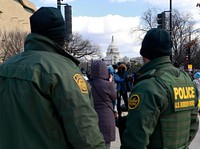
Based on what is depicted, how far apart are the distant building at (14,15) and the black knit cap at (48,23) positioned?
80.4 m

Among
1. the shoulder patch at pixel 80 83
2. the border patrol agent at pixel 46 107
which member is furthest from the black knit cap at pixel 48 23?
the shoulder patch at pixel 80 83

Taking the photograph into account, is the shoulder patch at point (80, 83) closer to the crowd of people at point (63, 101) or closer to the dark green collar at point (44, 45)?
the crowd of people at point (63, 101)

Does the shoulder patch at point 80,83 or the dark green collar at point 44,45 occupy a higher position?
the dark green collar at point 44,45

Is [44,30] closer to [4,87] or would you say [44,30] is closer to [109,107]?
[4,87]

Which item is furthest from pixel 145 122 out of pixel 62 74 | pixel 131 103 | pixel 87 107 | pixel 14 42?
pixel 14 42

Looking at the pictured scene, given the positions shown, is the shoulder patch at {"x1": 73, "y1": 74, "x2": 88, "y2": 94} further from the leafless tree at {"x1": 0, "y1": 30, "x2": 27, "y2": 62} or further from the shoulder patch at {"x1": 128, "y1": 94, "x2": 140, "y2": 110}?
the leafless tree at {"x1": 0, "y1": 30, "x2": 27, "y2": 62}

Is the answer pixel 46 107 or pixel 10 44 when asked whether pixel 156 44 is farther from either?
pixel 10 44

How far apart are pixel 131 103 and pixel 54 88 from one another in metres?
0.79

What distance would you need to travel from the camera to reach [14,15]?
92938 millimetres

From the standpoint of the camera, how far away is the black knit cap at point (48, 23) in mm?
2225

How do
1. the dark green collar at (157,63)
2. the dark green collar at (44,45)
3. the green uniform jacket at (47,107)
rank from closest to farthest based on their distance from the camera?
the green uniform jacket at (47,107), the dark green collar at (44,45), the dark green collar at (157,63)

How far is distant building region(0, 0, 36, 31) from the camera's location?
84.8 meters

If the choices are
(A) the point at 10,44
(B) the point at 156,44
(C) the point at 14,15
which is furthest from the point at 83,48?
(B) the point at 156,44

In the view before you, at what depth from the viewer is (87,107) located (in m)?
2.06
